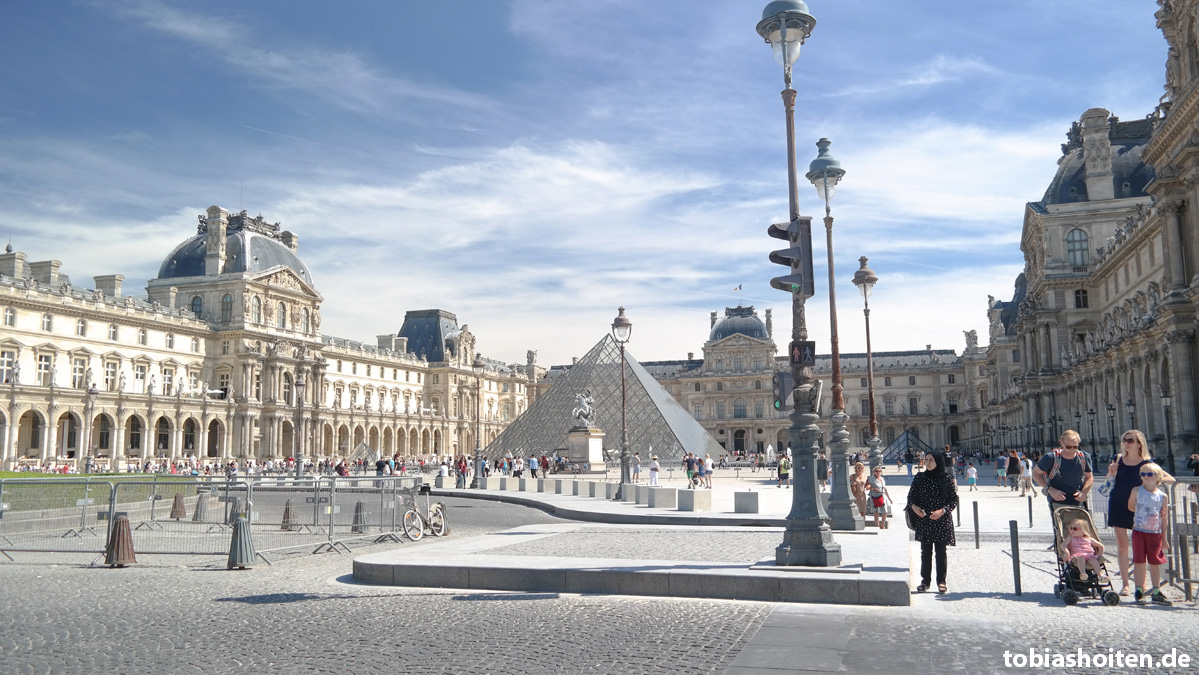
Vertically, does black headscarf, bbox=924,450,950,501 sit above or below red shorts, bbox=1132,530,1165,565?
above

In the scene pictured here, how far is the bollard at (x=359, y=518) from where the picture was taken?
1480 centimetres

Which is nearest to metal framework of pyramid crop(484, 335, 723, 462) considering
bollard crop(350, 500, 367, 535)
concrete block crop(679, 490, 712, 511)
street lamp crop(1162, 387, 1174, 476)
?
street lamp crop(1162, 387, 1174, 476)

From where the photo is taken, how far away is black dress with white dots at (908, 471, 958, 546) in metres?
8.34

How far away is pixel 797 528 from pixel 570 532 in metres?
6.46

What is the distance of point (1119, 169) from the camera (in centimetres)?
5169

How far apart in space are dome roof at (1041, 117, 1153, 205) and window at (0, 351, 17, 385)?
58.9m

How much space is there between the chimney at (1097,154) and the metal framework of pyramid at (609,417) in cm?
2661

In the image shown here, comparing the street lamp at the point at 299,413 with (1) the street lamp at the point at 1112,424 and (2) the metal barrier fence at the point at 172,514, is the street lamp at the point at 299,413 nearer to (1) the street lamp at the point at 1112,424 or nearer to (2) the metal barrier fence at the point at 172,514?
(1) the street lamp at the point at 1112,424

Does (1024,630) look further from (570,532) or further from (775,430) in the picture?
(775,430)

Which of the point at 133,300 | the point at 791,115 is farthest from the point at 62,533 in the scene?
the point at 133,300

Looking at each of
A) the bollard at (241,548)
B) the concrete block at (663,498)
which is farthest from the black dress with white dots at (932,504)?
the concrete block at (663,498)

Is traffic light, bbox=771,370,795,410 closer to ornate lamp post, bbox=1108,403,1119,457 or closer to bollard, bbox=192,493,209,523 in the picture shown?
bollard, bbox=192,493,209,523

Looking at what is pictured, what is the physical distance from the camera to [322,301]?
7481 centimetres

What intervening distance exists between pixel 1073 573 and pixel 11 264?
58.4m
